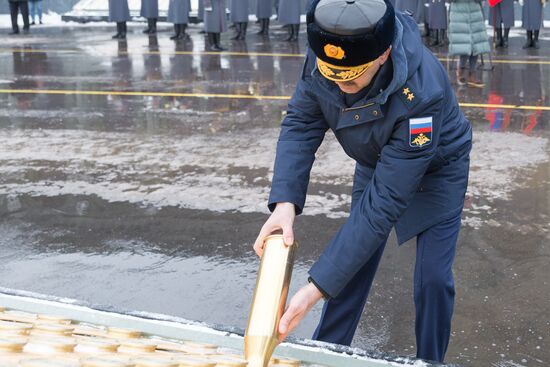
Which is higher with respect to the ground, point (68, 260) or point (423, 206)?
point (423, 206)

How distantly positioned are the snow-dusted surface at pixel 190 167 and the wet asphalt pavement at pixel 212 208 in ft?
0.06

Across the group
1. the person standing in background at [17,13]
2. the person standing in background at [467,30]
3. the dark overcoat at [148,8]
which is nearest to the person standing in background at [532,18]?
the person standing in background at [467,30]

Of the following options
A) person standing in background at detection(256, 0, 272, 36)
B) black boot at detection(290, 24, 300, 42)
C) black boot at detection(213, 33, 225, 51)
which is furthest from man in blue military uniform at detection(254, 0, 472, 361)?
person standing in background at detection(256, 0, 272, 36)

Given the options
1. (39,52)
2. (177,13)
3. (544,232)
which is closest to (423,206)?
(544,232)

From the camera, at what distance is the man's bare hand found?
2205 mm

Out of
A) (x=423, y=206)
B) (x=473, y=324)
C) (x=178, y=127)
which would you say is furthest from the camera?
(x=178, y=127)

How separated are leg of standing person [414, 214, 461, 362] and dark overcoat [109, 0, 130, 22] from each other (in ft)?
47.3

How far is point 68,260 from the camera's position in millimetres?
4859

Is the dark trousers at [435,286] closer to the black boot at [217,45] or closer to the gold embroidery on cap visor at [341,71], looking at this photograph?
the gold embroidery on cap visor at [341,71]

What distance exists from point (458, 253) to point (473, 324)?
0.89 meters

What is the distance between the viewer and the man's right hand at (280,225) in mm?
2499

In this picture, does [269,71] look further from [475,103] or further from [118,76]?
[475,103]

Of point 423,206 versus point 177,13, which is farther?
point 177,13

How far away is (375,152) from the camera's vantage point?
9.30 feet
